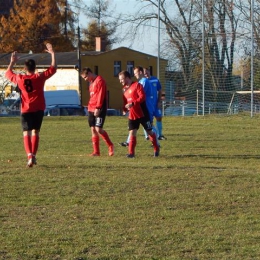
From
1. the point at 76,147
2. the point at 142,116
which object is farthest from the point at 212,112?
the point at 142,116

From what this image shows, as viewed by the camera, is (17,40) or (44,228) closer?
(44,228)

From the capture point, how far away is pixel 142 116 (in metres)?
14.6

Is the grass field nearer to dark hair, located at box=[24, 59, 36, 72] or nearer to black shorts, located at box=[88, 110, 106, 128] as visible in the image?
black shorts, located at box=[88, 110, 106, 128]

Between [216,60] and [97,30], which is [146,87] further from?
[97,30]

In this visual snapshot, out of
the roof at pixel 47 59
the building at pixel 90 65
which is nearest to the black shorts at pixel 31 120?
the building at pixel 90 65

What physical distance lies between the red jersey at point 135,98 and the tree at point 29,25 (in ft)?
181

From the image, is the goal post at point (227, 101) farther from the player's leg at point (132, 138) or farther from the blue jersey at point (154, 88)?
the player's leg at point (132, 138)

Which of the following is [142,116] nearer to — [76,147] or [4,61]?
[76,147]

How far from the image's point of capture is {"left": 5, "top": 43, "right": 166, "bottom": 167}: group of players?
12008 mm

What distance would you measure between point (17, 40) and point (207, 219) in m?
63.4

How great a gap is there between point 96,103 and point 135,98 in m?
0.87

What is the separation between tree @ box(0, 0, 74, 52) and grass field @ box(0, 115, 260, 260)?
182ft

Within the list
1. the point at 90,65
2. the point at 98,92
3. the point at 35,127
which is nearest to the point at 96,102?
the point at 98,92

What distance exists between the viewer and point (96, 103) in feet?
48.5
